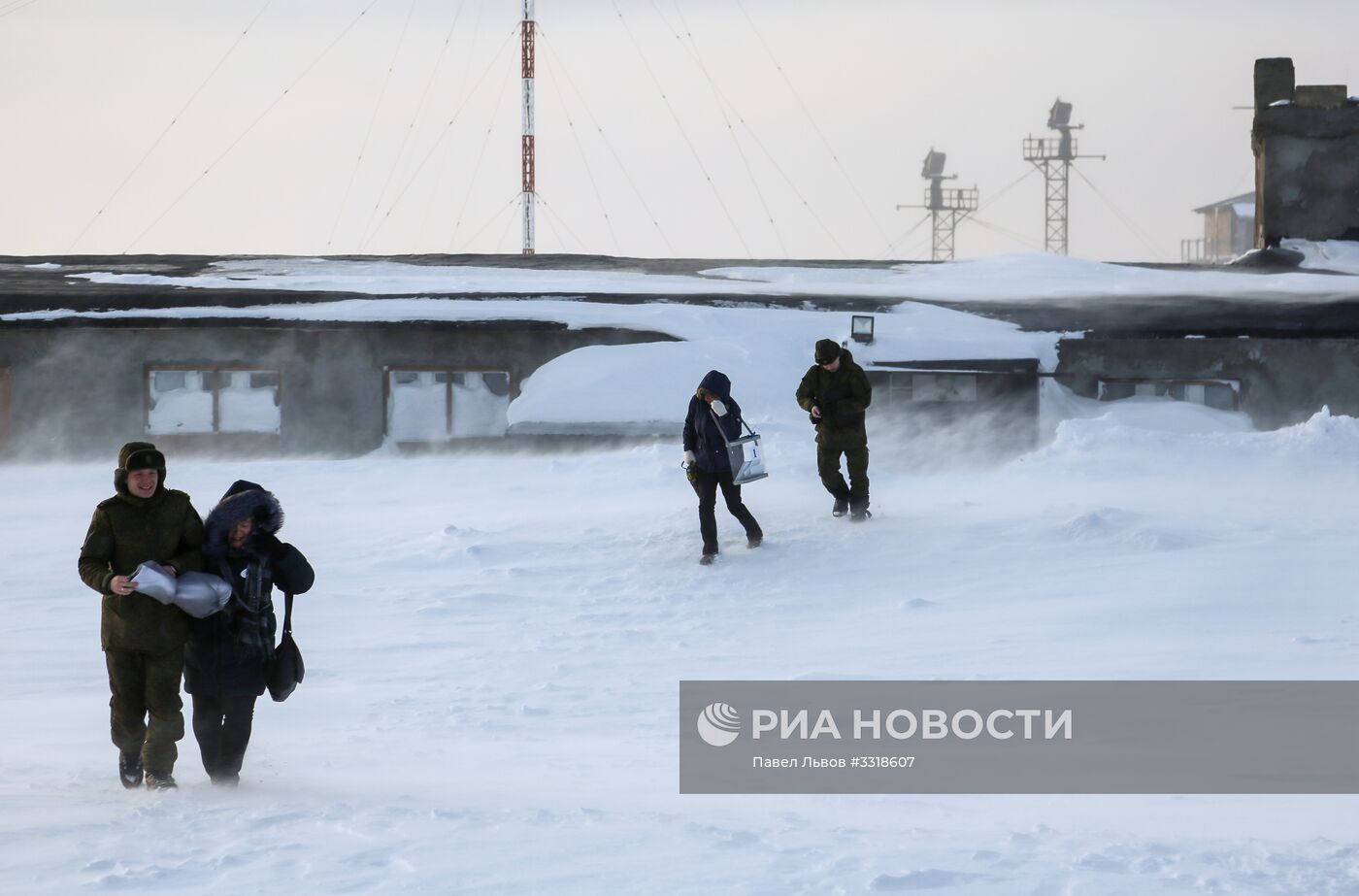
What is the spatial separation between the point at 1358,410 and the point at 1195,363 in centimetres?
228

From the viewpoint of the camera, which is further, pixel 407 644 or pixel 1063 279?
pixel 1063 279

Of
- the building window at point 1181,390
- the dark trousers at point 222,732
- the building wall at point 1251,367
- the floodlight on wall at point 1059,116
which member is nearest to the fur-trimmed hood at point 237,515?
the dark trousers at point 222,732

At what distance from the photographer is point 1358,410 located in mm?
20797

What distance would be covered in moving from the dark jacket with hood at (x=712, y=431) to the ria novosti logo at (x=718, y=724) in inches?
150

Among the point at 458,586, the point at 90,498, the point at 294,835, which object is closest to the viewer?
the point at 294,835

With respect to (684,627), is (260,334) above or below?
above

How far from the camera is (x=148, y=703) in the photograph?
6262 millimetres

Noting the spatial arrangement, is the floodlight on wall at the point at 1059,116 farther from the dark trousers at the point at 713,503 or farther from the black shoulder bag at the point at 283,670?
the black shoulder bag at the point at 283,670

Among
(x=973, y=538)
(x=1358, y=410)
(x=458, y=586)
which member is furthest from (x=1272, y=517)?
(x=1358, y=410)

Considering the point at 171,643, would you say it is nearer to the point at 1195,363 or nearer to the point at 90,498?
the point at 90,498

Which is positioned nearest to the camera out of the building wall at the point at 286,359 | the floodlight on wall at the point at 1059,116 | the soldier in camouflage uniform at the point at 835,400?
the soldier in camouflage uniform at the point at 835,400

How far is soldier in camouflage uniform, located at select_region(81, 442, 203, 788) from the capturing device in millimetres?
6105

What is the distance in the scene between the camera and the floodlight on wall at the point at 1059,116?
52.3 metres

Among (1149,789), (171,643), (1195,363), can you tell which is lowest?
(1149,789)
